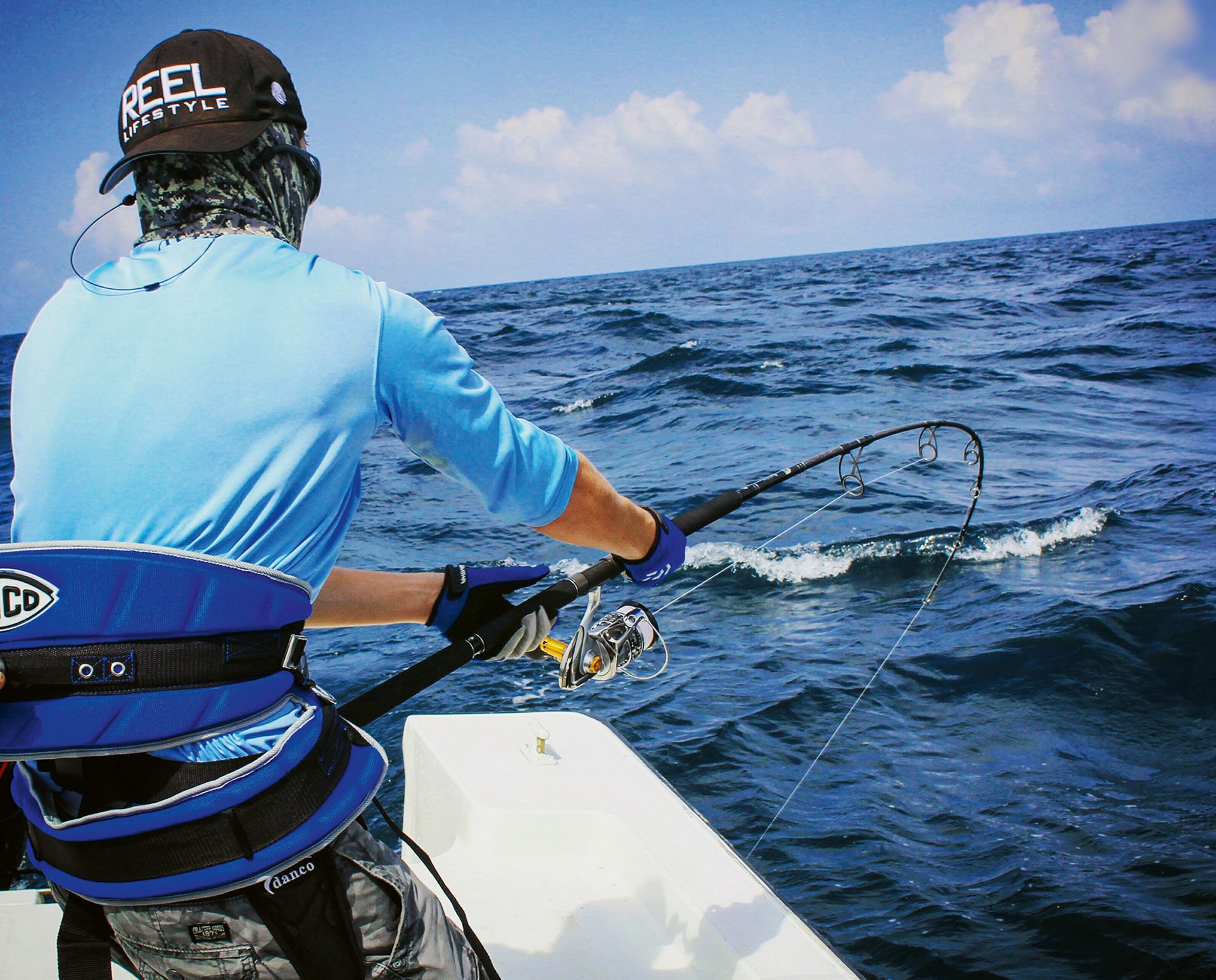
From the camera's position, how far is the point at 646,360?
1659 cm

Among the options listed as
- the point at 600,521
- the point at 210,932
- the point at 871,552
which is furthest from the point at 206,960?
the point at 871,552

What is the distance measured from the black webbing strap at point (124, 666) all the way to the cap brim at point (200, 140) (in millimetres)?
623

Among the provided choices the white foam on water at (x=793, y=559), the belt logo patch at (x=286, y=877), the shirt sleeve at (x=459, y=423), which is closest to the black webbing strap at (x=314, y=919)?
the belt logo patch at (x=286, y=877)

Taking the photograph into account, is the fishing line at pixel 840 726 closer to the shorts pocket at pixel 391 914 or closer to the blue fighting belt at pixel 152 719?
the shorts pocket at pixel 391 914

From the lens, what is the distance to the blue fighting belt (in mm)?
1003

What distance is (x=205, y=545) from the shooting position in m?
1.06

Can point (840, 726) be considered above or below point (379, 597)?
below

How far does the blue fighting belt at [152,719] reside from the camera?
1003 mm

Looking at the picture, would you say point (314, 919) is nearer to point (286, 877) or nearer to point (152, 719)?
point (286, 877)

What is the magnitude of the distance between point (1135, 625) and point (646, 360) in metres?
12.3

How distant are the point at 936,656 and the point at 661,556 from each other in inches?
142

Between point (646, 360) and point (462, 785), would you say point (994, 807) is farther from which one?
point (646, 360)

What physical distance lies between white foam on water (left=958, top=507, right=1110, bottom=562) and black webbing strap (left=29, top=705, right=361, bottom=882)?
19.4 ft

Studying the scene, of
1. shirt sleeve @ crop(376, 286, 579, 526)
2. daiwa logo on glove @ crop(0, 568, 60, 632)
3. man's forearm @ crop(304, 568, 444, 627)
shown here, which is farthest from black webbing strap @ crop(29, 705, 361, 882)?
man's forearm @ crop(304, 568, 444, 627)
